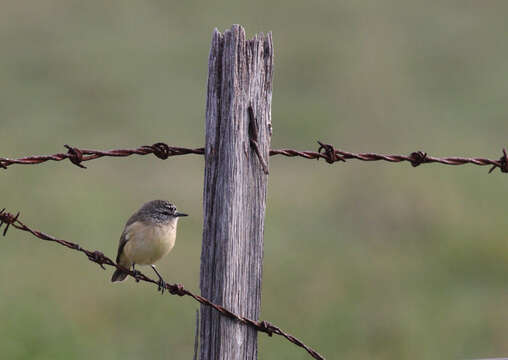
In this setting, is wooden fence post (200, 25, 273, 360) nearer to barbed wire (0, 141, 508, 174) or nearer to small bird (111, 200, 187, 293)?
barbed wire (0, 141, 508, 174)

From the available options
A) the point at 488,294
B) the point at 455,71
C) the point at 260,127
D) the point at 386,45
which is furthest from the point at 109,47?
the point at 260,127

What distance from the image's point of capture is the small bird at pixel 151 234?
21.4 ft

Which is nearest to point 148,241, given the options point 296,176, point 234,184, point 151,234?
point 151,234

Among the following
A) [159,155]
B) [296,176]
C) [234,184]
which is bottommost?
[234,184]

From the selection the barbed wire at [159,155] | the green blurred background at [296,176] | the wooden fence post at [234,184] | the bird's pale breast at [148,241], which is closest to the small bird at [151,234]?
the bird's pale breast at [148,241]

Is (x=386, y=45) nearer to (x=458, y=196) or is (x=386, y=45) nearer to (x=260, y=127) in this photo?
(x=458, y=196)

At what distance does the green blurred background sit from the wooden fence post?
4.96 metres

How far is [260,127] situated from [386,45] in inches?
670

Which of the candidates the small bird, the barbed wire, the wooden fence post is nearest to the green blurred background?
the small bird

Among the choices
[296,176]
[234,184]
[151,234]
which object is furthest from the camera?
[296,176]

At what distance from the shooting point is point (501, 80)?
19672mm

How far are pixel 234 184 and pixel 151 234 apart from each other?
2.52 m

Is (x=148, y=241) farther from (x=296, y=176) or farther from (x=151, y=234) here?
(x=296, y=176)

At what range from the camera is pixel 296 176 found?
14555mm
